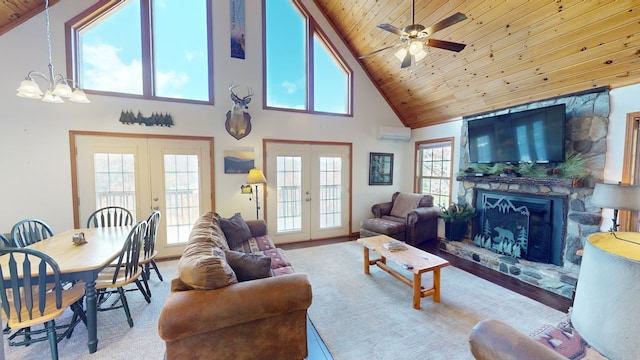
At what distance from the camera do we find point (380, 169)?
19.4 ft

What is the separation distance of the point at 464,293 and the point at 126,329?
3.69 metres

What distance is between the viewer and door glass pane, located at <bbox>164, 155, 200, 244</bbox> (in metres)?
4.27

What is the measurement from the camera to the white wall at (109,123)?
3531 millimetres

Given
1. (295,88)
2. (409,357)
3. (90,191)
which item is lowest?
(409,357)

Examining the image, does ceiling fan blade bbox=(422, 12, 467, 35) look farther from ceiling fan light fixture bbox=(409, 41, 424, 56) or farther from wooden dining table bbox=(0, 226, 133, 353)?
wooden dining table bbox=(0, 226, 133, 353)

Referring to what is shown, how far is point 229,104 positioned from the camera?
453 centimetres

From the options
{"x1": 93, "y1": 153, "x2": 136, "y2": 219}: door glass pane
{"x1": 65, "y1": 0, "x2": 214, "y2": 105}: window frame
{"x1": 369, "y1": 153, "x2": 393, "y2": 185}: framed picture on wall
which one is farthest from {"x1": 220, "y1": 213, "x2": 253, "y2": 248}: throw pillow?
{"x1": 369, "y1": 153, "x2": 393, "y2": 185}: framed picture on wall

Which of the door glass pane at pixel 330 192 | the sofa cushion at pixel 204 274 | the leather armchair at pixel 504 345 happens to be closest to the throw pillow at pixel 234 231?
the sofa cushion at pixel 204 274

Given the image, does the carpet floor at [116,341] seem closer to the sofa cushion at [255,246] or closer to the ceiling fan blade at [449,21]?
the sofa cushion at [255,246]

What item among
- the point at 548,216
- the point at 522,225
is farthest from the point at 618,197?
the point at 522,225

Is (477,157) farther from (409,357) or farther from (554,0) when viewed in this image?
(409,357)

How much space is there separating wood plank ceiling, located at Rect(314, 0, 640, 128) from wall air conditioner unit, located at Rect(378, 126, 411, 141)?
674 millimetres

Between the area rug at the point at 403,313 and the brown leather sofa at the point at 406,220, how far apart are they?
3.74 ft

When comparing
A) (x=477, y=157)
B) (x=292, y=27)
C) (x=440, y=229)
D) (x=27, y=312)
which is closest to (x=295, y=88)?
(x=292, y=27)
